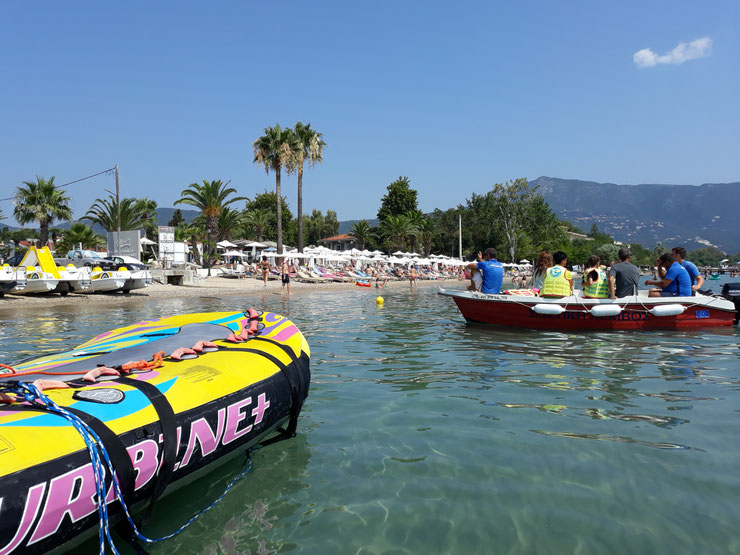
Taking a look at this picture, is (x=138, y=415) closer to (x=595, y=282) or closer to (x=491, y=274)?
(x=491, y=274)

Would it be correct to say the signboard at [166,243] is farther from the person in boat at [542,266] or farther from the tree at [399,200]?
the tree at [399,200]

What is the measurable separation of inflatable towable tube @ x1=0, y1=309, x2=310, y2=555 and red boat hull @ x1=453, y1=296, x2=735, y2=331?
22.4ft

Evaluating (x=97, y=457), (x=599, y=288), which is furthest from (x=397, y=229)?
(x=97, y=457)

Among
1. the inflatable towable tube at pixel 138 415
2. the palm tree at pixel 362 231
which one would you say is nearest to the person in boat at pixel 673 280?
the inflatable towable tube at pixel 138 415

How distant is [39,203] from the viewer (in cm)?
3538

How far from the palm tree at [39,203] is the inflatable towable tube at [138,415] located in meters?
36.9

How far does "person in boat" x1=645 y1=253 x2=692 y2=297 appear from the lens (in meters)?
10.7

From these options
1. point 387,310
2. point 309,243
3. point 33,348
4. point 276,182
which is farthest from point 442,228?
point 33,348

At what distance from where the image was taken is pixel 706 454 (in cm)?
419

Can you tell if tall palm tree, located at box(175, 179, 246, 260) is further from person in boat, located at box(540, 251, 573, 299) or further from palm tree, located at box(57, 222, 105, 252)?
person in boat, located at box(540, 251, 573, 299)

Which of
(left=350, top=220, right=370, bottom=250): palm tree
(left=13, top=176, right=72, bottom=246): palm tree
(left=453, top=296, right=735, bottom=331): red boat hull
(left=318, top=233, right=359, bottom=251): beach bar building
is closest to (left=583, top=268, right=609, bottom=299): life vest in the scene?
(left=453, top=296, right=735, bottom=331): red boat hull

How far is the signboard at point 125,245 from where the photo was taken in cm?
2770

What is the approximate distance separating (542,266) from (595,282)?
1146 millimetres

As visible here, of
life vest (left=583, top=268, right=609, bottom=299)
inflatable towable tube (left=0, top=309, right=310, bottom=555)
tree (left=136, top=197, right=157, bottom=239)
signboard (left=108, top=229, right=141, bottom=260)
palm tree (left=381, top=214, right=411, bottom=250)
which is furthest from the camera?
palm tree (left=381, top=214, right=411, bottom=250)
